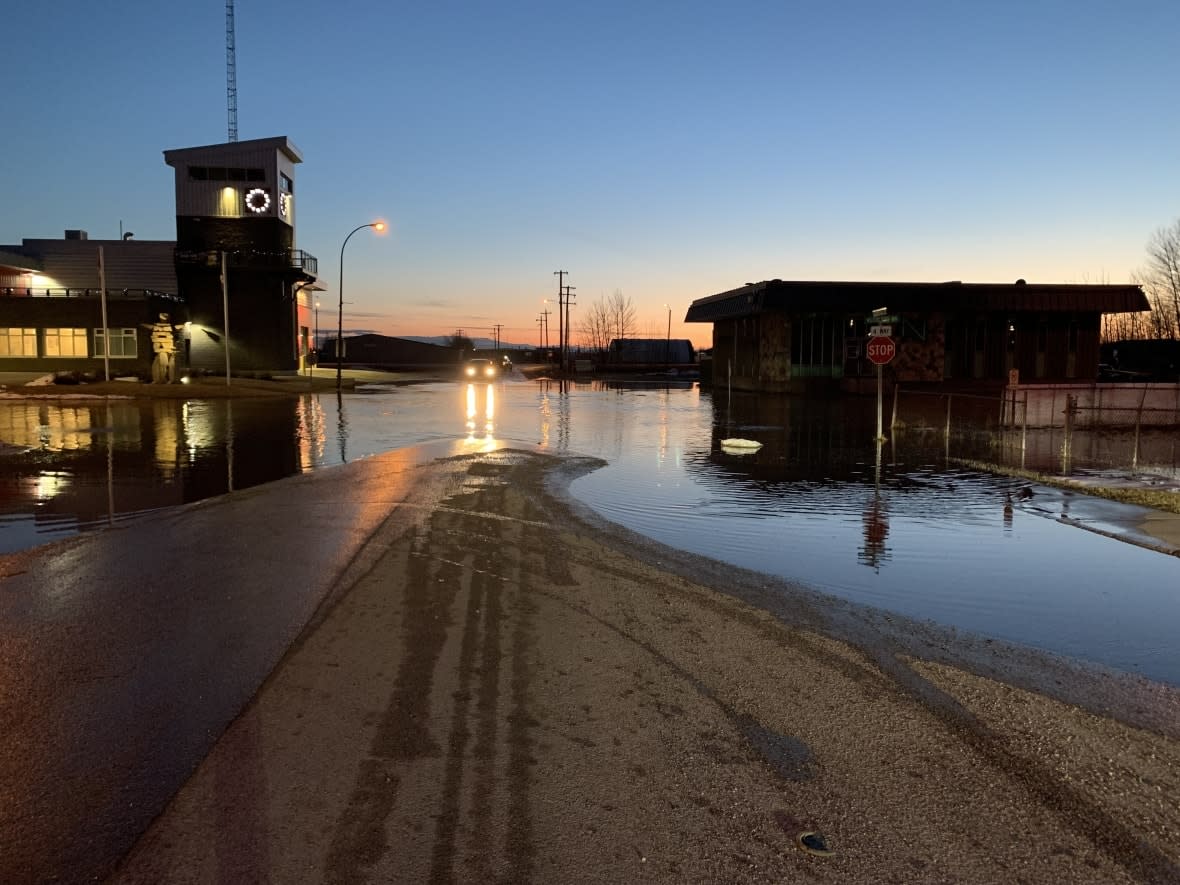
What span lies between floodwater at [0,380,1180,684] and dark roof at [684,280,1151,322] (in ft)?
62.3

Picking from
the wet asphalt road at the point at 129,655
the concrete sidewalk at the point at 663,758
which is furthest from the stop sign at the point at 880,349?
the concrete sidewalk at the point at 663,758

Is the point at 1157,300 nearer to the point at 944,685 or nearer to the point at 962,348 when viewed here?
the point at 962,348

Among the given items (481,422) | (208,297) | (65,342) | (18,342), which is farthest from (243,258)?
(481,422)

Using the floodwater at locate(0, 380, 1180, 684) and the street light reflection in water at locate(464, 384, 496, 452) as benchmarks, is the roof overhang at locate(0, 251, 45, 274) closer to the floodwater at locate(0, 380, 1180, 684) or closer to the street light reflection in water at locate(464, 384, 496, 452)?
the floodwater at locate(0, 380, 1180, 684)

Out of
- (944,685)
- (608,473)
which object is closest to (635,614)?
(944,685)

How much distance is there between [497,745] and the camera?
4.38 metres

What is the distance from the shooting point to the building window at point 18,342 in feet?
174

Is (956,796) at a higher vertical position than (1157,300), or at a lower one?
lower

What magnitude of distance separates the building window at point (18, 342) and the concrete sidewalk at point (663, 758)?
58056 mm

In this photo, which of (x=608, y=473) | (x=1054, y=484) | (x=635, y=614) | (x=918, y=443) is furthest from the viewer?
(x=918, y=443)

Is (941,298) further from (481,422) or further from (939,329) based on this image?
(481,422)

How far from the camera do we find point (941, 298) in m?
47.4

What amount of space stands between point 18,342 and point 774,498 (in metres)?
57.2

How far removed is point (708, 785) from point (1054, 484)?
528 inches
